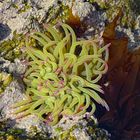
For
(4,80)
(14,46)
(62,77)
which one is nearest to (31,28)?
(14,46)

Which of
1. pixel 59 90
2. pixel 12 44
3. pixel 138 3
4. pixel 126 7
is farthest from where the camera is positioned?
pixel 138 3

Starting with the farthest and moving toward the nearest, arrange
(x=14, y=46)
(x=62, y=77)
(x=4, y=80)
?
(x=14, y=46)
(x=4, y=80)
(x=62, y=77)

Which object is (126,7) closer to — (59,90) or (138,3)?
(138,3)

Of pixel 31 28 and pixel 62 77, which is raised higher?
pixel 31 28

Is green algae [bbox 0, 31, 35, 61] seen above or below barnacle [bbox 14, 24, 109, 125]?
above

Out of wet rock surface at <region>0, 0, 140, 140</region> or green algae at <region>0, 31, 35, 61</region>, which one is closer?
wet rock surface at <region>0, 0, 140, 140</region>

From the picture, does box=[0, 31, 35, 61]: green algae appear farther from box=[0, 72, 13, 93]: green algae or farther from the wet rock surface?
box=[0, 72, 13, 93]: green algae

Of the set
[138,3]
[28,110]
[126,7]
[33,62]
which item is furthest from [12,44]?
[138,3]

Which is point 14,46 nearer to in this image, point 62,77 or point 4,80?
point 4,80

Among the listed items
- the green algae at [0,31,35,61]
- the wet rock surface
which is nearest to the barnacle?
the wet rock surface
